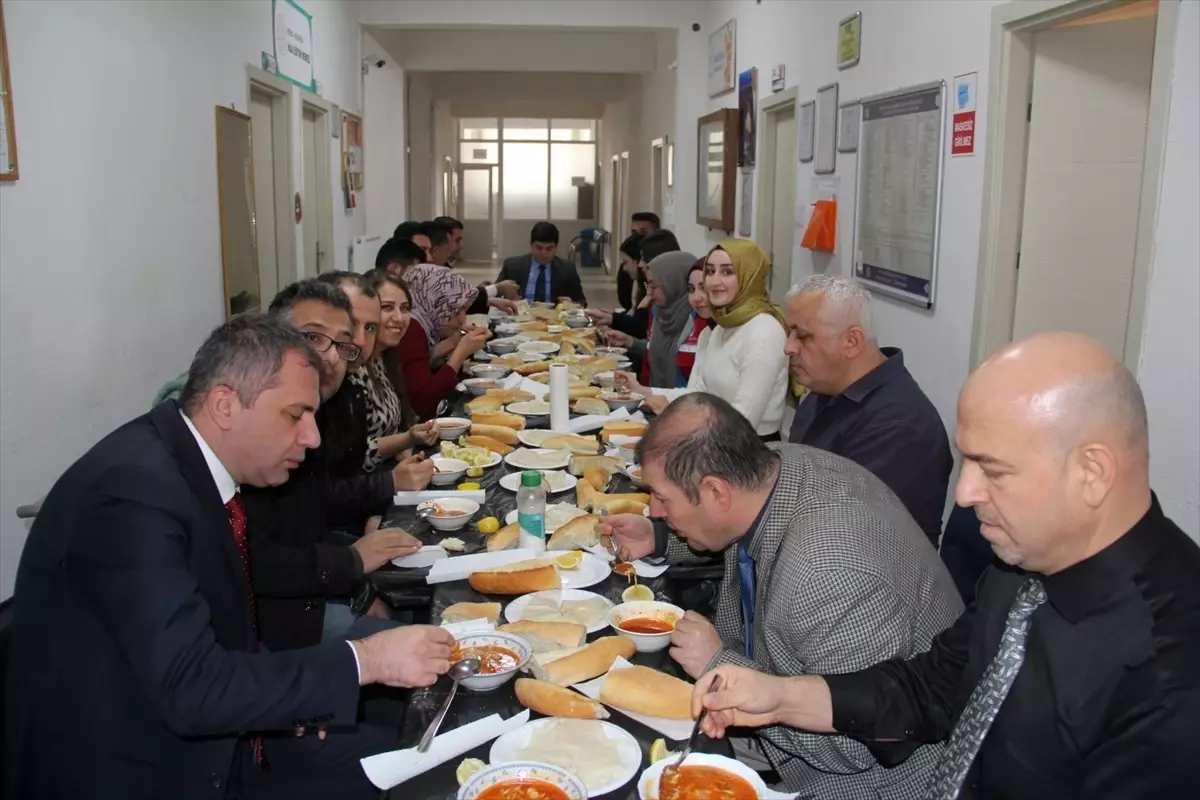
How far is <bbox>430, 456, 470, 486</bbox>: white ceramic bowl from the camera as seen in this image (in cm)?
308

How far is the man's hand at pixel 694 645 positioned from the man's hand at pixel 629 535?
0.52 meters

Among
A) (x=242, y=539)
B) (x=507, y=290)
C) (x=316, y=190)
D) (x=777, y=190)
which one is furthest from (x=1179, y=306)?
(x=316, y=190)

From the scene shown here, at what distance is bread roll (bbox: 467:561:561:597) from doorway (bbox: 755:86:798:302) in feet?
17.2

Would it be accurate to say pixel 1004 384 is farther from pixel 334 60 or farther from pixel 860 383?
pixel 334 60

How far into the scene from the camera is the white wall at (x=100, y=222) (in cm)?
→ 324

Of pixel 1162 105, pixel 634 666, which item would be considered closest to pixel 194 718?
pixel 634 666

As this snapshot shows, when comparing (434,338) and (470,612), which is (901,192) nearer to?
(434,338)

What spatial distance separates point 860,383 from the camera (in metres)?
2.73

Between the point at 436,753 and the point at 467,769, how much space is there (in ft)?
0.28

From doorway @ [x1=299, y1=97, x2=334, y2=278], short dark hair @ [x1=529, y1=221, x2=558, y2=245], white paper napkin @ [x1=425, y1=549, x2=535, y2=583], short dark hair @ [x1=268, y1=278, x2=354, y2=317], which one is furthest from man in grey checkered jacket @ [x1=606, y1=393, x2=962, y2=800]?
short dark hair @ [x1=529, y1=221, x2=558, y2=245]

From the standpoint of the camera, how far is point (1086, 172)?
362 cm

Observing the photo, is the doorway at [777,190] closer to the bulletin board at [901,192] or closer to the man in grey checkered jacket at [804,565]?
the bulletin board at [901,192]

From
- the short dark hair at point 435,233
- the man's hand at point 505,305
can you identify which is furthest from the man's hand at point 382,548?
the man's hand at point 505,305

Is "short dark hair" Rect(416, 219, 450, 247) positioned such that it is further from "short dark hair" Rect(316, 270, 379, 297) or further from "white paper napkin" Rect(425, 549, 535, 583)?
"white paper napkin" Rect(425, 549, 535, 583)
